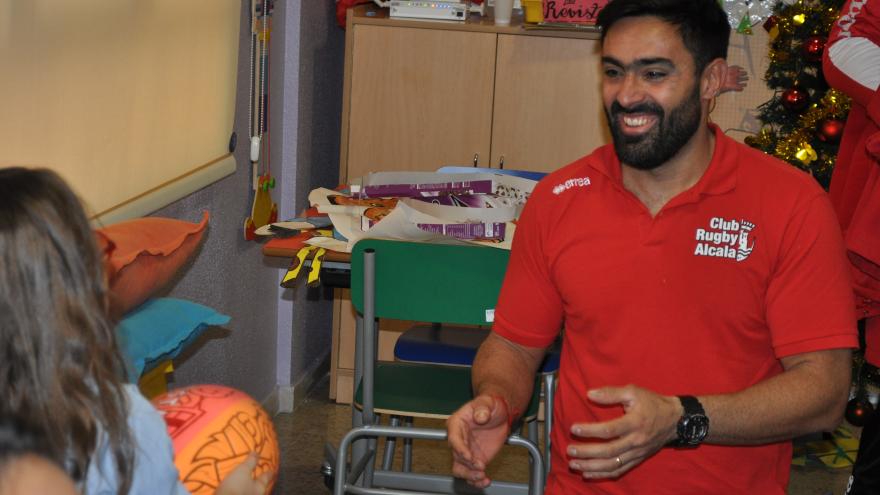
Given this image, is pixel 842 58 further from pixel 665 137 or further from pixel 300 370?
pixel 300 370

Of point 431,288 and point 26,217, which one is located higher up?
point 26,217

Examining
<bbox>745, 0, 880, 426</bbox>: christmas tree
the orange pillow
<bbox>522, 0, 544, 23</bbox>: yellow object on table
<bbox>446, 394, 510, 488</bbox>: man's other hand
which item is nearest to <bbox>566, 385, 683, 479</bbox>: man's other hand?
<bbox>446, 394, 510, 488</bbox>: man's other hand

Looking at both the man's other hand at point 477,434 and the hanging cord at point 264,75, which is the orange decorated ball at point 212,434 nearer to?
the man's other hand at point 477,434

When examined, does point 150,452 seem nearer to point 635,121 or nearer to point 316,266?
point 635,121

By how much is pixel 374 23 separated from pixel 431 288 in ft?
6.09

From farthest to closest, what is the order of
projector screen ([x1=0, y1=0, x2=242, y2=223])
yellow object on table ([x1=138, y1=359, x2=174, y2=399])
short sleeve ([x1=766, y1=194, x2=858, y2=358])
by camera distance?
1. yellow object on table ([x1=138, y1=359, x2=174, y2=399])
2. projector screen ([x1=0, y1=0, x2=242, y2=223])
3. short sleeve ([x1=766, y1=194, x2=858, y2=358])

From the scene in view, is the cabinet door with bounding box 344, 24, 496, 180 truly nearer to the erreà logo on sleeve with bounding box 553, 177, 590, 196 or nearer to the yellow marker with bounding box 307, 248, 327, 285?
the yellow marker with bounding box 307, 248, 327, 285

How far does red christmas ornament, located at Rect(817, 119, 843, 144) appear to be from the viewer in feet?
A: 12.5

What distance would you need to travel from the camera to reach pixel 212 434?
1.67 meters

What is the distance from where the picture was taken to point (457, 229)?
9.04ft

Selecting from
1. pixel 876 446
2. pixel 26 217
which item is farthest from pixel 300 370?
pixel 26 217

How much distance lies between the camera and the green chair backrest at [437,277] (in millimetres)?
2562

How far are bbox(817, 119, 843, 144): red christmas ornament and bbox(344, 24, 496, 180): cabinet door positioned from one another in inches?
46.4

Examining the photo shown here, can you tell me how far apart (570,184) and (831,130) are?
196 centimetres
